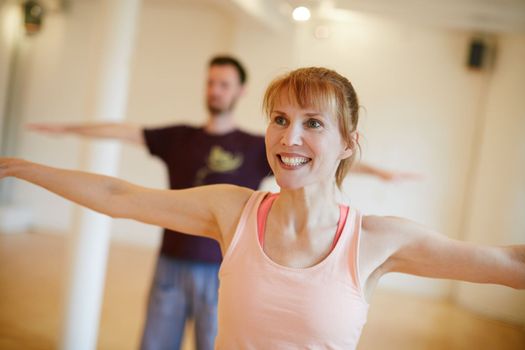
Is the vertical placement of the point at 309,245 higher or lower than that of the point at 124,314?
higher

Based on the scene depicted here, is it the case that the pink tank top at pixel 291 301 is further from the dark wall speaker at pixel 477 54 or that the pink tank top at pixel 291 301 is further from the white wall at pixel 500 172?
the dark wall speaker at pixel 477 54

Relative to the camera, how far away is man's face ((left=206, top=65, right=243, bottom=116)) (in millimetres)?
2549

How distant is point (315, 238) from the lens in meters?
1.24

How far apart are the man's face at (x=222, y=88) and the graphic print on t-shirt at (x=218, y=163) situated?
210 millimetres

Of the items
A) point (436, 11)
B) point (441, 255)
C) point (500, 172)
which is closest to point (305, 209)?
point (441, 255)

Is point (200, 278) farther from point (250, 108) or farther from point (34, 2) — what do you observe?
point (34, 2)

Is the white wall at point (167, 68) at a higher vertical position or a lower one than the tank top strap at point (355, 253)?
higher

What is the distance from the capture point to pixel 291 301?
1.15 metres

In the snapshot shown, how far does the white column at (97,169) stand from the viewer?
300 cm

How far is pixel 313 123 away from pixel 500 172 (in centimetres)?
507

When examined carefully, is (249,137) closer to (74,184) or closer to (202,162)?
(202,162)

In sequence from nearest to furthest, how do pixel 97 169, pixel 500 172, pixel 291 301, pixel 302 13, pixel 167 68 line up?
pixel 291 301, pixel 302 13, pixel 97 169, pixel 500 172, pixel 167 68

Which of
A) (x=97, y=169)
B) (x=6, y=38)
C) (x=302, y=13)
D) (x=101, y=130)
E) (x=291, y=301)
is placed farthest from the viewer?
(x=6, y=38)

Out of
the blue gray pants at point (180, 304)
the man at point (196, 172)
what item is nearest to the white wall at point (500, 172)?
the man at point (196, 172)
